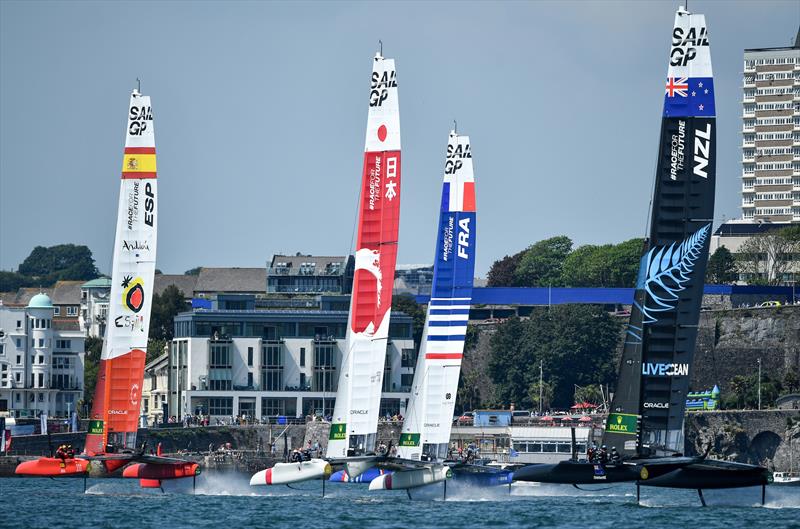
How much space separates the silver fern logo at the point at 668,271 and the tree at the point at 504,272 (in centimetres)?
12028

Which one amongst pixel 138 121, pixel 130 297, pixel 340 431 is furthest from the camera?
pixel 130 297

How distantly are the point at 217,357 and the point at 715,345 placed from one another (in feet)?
114

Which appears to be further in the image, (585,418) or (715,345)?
(715,345)

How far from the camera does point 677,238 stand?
51.3 meters

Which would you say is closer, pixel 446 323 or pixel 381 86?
pixel 381 86

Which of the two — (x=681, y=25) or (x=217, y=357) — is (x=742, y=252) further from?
(x=681, y=25)

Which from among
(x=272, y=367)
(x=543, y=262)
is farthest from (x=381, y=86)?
(x=543, y=262)

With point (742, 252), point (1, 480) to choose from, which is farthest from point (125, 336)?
point (742, 252)

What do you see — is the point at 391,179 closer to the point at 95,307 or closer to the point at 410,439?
the point at 410,439

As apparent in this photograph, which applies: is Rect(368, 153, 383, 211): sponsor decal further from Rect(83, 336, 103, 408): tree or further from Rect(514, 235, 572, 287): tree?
Rect(514, 235, 572, 287): tree

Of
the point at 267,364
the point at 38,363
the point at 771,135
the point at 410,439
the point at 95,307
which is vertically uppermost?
the point at 771,135

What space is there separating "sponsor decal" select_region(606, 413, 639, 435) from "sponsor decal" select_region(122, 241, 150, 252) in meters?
17.1

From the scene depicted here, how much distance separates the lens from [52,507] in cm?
5747

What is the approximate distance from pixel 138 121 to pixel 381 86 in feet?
27.8
